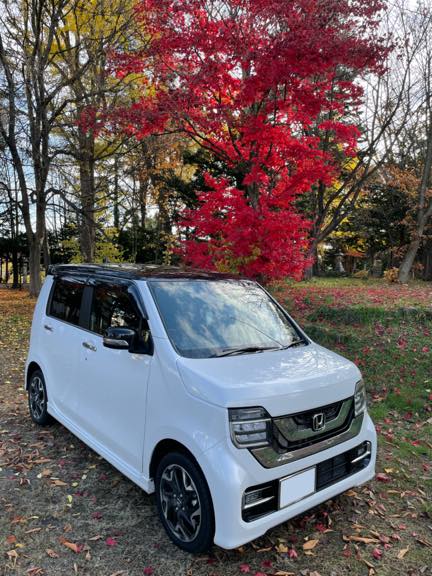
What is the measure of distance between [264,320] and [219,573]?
171 cm

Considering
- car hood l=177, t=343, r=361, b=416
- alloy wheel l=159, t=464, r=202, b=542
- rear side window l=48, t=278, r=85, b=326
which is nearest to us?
car hood l=177, t=343, r=361, b=416

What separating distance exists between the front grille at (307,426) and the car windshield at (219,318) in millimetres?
605

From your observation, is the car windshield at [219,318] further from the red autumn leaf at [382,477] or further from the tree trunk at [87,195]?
the tree trunk at [87,195]

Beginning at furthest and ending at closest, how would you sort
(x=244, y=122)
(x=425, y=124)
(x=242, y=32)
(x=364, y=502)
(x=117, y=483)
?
1. (x=425, y=124)
2. (x=244, y=122)
3. (x=242, y=32)
4. (x=117, y=483)
5. (x=364, y=502)

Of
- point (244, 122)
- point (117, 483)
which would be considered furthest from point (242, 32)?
point (117, 483)

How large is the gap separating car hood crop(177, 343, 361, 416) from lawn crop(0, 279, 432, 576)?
93cm

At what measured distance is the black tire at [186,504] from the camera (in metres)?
2.21

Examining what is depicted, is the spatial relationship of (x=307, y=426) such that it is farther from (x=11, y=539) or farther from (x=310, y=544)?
(x=11, y=539)

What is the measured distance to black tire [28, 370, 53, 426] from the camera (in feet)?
13.4

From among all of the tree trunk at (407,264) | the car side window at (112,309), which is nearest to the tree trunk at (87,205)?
the tree trunk at (407,264)

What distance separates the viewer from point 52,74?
14.5 m

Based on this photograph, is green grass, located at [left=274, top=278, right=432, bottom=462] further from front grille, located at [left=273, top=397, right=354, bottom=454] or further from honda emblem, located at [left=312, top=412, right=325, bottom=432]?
honda emblem, located at [left=312, top=412, right=325, bottom=432]

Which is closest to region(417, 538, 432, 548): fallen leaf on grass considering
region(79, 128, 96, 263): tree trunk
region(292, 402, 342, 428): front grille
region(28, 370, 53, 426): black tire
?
region(292, 402, 342, 428): front grille

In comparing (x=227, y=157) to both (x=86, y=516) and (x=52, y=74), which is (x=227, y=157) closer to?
(x=86, y=516)
